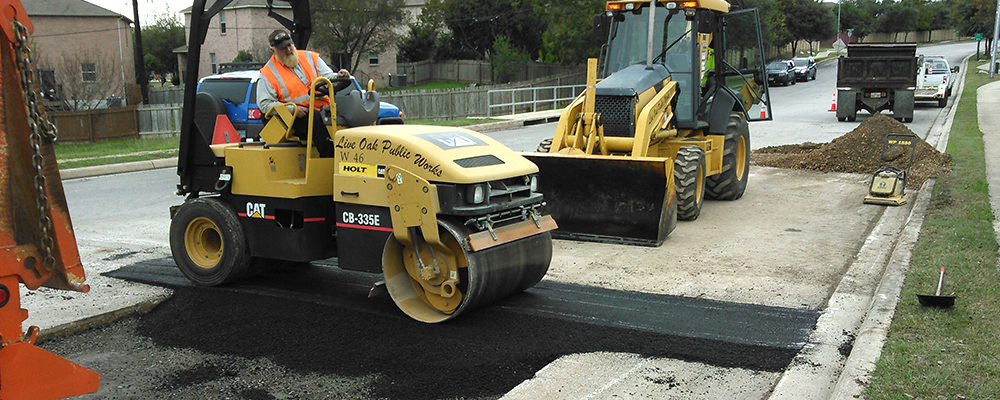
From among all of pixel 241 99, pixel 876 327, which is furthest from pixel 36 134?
pixel 241 99

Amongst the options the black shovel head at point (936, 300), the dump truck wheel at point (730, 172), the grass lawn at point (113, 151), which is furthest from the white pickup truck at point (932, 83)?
the black shovel head at point (936, 300)

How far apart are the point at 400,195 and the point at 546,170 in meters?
3.75

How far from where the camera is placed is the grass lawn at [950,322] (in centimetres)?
430

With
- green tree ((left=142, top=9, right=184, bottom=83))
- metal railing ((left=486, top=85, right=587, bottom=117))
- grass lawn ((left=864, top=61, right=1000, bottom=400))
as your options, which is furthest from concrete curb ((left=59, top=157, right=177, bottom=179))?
green tree ((left=142, top=9, right=184, bottom=83))

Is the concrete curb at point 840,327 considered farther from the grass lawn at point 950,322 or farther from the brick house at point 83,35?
the brick house at point 83,35

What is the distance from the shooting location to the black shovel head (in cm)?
557

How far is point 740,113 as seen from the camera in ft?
38.5

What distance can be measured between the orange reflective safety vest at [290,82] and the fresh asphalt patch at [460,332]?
1580 mm

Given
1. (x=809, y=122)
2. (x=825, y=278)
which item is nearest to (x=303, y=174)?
(x=825, y=278)

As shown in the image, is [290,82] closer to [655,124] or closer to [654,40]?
[655,124]

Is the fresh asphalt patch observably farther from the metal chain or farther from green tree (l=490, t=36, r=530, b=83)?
green tree (l=490, t=36, r=530, b=83)

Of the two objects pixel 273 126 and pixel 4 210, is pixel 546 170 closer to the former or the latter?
pixel 273 126

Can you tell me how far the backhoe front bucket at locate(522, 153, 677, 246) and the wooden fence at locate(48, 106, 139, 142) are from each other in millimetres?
17036

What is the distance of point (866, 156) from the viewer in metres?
14.1
